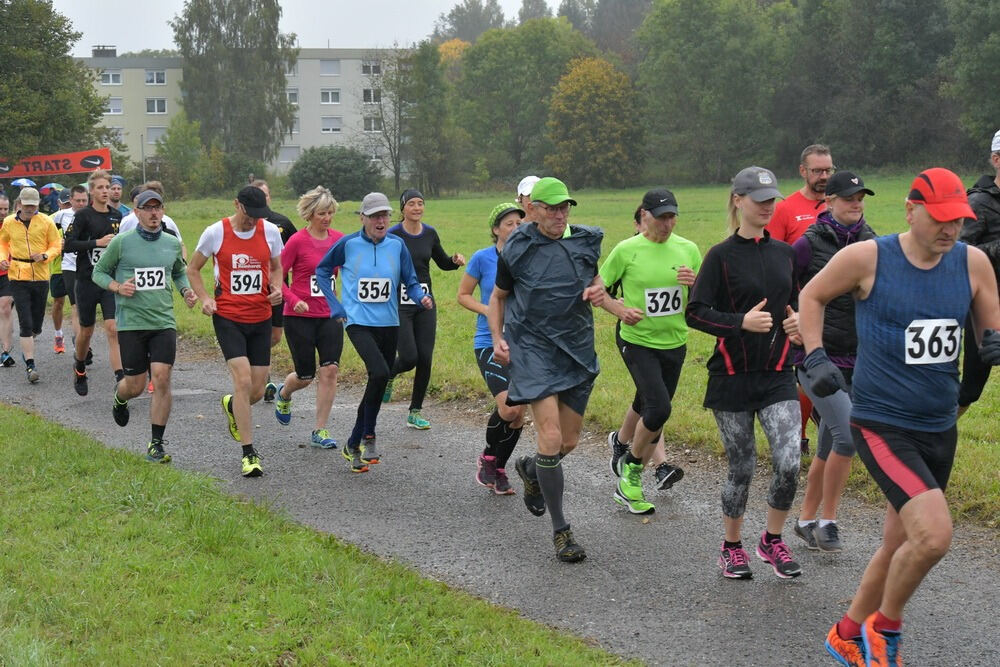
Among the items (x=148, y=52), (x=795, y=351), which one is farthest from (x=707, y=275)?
(x=148, y=52)

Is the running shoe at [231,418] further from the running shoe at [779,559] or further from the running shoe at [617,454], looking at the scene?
the running shoe at [779,559]

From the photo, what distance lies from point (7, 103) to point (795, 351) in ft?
169

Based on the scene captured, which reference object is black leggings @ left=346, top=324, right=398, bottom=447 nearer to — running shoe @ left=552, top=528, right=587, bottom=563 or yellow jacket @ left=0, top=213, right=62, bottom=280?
running shoe @ left=552, top=528, right=587, bottom=563

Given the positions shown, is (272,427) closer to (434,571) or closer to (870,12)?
(434,571)

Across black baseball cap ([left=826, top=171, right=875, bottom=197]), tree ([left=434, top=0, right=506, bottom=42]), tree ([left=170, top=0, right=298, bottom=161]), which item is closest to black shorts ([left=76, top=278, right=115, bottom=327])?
black baseball cap ([left=826, top=171, right=875, bottom=197])

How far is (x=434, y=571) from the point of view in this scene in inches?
252

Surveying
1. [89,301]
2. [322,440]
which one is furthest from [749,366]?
[89,301]

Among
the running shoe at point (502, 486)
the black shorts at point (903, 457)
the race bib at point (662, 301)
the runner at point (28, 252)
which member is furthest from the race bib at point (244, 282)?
the runner at point (28, 252)

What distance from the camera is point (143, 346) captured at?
9320 mm

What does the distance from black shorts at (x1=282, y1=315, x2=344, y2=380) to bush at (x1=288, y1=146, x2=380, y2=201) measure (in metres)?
60.3

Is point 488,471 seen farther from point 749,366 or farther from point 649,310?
point 749,366

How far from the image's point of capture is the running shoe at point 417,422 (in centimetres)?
1044

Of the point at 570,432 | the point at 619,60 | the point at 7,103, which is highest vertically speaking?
the point at 619,60

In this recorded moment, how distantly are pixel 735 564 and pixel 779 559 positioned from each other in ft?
0.79
